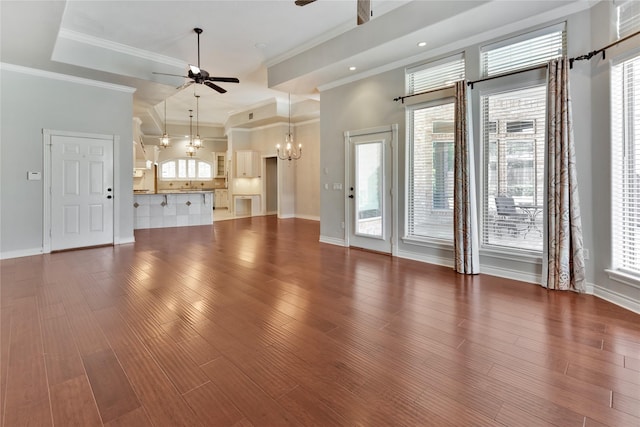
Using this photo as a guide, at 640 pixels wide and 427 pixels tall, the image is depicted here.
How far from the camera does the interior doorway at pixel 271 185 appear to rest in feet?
38.6

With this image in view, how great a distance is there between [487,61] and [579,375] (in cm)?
373

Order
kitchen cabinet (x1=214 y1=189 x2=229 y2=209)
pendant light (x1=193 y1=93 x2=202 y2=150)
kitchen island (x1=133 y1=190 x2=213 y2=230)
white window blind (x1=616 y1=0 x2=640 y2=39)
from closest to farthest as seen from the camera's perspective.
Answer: white window blind (x1=616 y1=0 x2=640 y2=39), kitchen island (x1=133 y1=190 x2=213 y2=230), pendant light (x1=193 y1=93 x2=202 y2=150), kitchen cabinet (x1=214 y1=189 x2=229 y2=209)

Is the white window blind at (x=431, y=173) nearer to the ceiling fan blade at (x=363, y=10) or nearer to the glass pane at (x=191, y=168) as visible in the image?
the ceiling fan blade at (x=363, y=10)

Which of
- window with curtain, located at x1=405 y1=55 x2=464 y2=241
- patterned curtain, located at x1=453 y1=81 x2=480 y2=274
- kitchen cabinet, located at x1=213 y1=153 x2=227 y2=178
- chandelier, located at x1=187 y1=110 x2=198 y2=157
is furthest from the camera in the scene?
kitchen cabinet, located at x1=213 y1=153 x2=227 y2=178

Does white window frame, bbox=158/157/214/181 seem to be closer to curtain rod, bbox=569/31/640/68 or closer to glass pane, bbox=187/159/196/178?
glass pane, bbox=187/159/196/178

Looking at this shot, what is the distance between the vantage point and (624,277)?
2965 millimetres

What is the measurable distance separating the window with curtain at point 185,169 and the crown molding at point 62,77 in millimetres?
7274

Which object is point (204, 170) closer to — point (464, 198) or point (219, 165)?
point (219, 165)

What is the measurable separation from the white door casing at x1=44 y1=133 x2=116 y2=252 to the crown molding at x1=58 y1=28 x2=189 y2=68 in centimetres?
161

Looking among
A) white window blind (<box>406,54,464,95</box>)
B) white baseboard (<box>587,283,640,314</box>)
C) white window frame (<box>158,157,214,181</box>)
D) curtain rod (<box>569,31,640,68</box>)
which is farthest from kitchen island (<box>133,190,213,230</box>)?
white baseboard (<box>587,283,640,314</box>)

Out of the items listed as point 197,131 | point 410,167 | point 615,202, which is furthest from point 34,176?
point 615,202

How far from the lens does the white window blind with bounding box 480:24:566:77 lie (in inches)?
138

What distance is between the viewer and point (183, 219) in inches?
345

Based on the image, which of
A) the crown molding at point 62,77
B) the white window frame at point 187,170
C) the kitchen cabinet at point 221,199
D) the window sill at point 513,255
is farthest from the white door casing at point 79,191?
the kitchen cabinet at point 221,199
